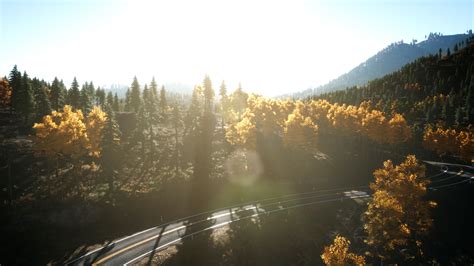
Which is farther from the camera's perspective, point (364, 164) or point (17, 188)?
point (364, 164)

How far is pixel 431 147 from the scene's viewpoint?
248 feet

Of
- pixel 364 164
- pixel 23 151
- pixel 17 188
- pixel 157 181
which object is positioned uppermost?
pixel 23 151

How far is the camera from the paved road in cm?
2931

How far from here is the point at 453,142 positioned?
71312mm

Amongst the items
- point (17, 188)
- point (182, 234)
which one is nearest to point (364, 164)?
point (182, 234)

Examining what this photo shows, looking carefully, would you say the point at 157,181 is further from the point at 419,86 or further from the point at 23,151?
the point at 419,86

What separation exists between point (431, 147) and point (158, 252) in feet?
248

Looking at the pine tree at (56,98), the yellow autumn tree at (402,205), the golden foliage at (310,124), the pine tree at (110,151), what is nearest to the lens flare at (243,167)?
the golden foliage at (310,124)

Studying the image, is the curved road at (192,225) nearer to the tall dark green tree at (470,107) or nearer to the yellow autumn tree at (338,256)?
the yellow autumn tree at (338,256)

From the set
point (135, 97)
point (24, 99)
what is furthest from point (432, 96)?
point (24, 99)

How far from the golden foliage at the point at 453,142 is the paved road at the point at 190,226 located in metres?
31.3

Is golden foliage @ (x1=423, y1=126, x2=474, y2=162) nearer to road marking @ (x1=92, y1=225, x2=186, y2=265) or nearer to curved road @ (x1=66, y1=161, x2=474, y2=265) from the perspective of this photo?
curved road @ (x1=66, y1=161, x2=474, y2=265)

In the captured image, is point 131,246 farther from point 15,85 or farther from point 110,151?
point 15,85

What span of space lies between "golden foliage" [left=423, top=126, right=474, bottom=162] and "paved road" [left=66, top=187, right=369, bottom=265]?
3129cm
